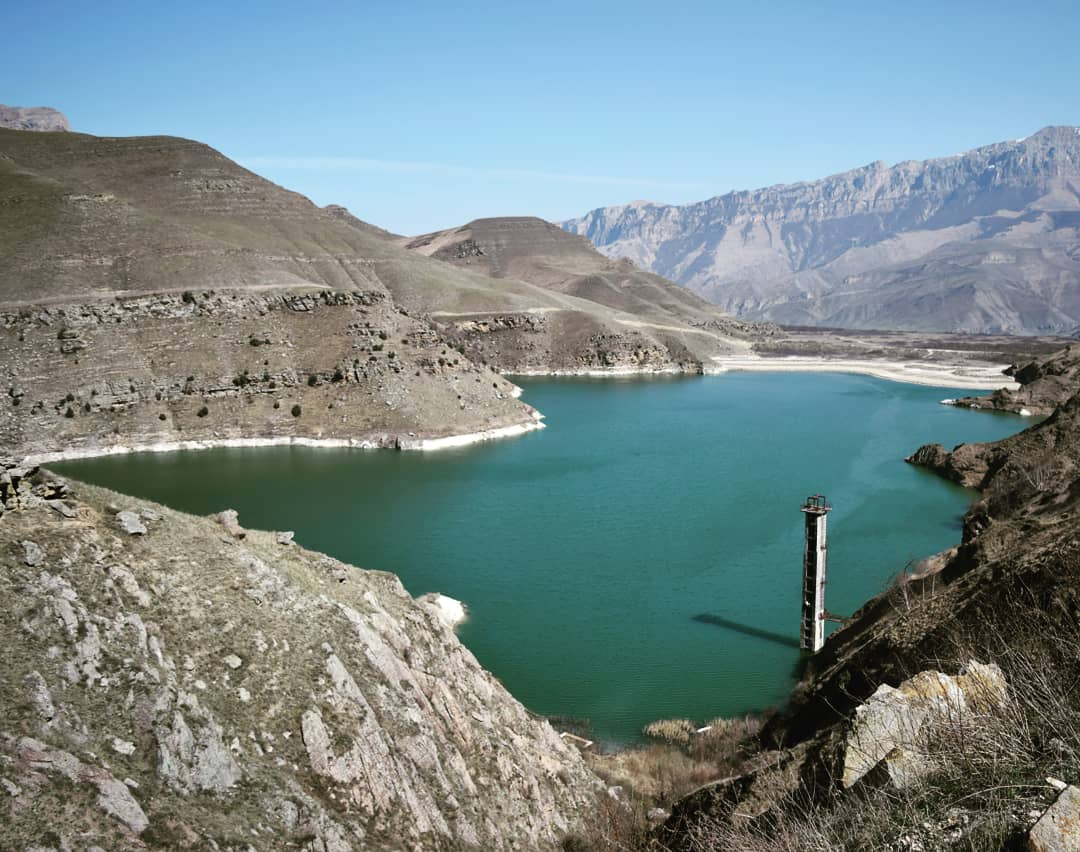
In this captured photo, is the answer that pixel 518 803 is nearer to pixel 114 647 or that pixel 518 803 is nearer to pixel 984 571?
pixel 114 647

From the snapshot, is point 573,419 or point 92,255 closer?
point 92,255

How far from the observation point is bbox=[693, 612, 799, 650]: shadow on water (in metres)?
26.6

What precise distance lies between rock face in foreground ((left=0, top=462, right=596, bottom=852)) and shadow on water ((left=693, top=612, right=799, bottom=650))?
40.0 feet

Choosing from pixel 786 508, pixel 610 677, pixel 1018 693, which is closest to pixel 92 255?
pixel 786 508

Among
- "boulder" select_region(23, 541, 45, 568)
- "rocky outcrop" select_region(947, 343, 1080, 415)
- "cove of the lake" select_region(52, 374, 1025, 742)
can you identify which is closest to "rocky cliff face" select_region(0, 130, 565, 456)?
"cove of the lake" select_region(52, 374, 1025, 742)

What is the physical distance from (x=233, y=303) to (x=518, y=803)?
60.2 metres

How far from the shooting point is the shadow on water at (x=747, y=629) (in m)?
26.6

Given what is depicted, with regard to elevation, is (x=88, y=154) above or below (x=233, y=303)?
above

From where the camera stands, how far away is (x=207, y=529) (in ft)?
51.0

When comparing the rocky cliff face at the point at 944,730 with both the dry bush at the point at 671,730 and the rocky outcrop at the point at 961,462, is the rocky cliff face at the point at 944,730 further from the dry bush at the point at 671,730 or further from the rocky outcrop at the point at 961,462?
the rocky outcrop at the point at 961,462

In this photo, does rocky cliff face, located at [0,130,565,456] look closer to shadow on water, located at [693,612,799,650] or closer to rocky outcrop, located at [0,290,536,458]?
rocky outcrop, located at [0,290,536,458]

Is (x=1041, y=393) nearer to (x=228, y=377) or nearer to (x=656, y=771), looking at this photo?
(x=228, y=377)

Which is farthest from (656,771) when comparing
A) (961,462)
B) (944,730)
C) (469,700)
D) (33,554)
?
(961,462)

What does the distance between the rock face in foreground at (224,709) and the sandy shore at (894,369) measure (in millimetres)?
109383
